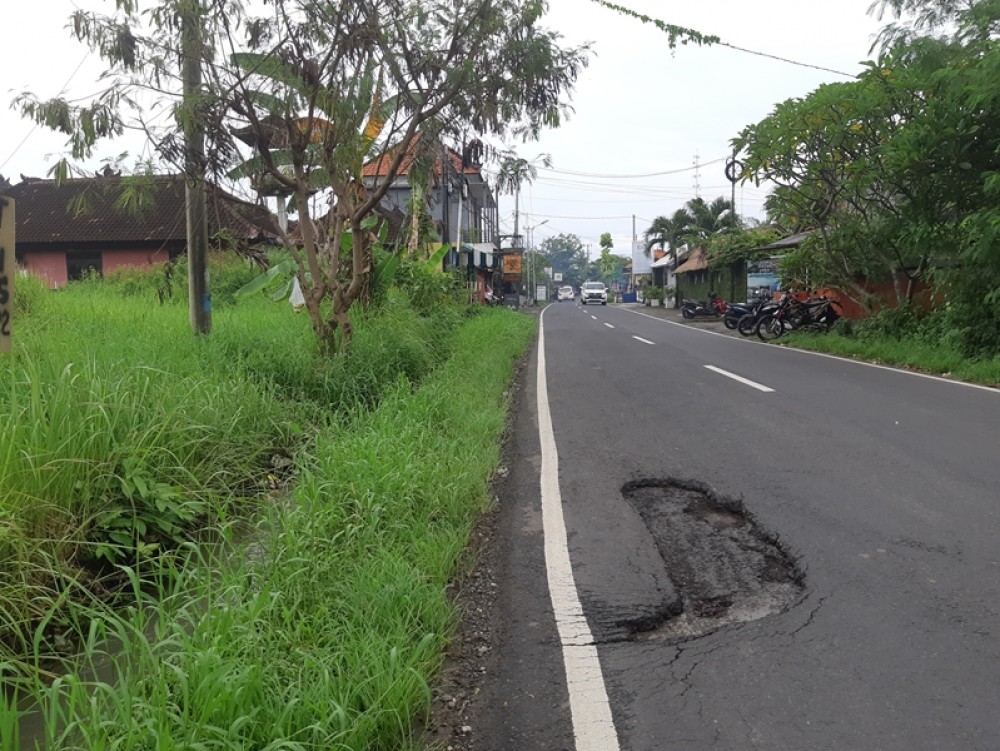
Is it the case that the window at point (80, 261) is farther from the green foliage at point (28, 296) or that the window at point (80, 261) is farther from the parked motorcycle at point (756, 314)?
the parked motorcycle at point (756, 314)

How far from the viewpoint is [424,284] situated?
16.3 meters

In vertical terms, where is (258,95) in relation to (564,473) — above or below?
above

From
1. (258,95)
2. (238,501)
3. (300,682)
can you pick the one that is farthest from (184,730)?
(258,95)

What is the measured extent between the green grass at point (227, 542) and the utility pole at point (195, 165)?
517 millimetres

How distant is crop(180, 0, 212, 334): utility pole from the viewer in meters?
7.52

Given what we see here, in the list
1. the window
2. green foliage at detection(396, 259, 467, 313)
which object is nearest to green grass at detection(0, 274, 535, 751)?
green foliage at detection(396, 259, 467, 313)

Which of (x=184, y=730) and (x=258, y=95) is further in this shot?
(x=258, y=95)

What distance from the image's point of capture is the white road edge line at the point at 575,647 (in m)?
2.80

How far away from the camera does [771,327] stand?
20.1m

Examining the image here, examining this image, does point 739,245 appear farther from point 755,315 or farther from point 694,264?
point 694,264

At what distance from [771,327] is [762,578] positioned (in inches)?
675

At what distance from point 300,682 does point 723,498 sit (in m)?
3.40

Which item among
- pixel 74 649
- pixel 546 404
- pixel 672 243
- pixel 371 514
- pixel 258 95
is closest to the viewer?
pixel 74 649

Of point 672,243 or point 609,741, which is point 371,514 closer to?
point 609,741
